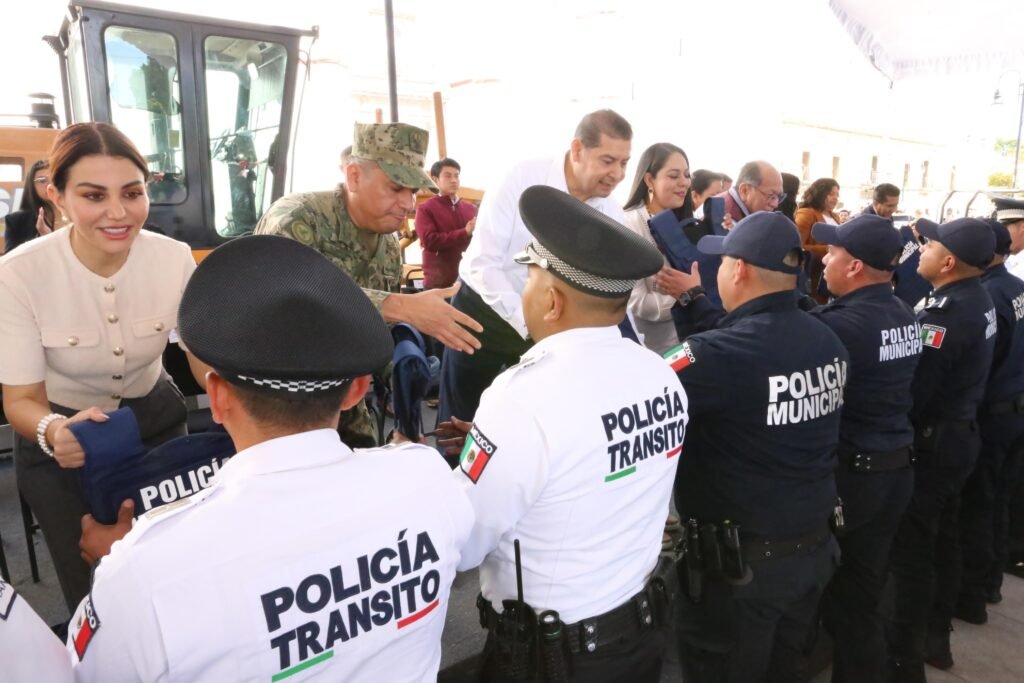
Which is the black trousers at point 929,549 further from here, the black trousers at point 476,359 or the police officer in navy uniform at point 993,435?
the black trousers at point 476,359

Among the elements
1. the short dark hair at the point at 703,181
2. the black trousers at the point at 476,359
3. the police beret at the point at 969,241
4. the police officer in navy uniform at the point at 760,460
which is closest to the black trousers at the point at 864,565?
the police officer in navy uniform at the point at 760,460

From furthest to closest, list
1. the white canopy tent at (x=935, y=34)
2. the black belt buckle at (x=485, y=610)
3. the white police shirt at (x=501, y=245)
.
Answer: the white canopy tent at (x=935, y=34), the white police shirt at (x=501, y=245), the black belt buckle at (x=485, y=610)

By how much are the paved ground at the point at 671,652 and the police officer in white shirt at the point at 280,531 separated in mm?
1758

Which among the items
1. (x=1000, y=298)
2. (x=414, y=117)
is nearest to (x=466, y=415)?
(x=1000, y=298)

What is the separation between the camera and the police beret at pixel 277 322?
976mm

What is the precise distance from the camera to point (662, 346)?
367 cm

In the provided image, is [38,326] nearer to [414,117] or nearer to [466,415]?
[466,415]

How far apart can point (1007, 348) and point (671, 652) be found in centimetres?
224

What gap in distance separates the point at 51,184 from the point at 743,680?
2514mm

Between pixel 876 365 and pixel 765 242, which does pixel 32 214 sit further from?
pixel 876 365

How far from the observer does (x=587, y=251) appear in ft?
5.15

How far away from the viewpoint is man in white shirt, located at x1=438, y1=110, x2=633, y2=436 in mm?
2725

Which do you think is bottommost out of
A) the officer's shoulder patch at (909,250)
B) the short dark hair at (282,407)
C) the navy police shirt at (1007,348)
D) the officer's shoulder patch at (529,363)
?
the navy police shirt at (1007,348)

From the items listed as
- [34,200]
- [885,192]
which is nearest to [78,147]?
[34,200]
